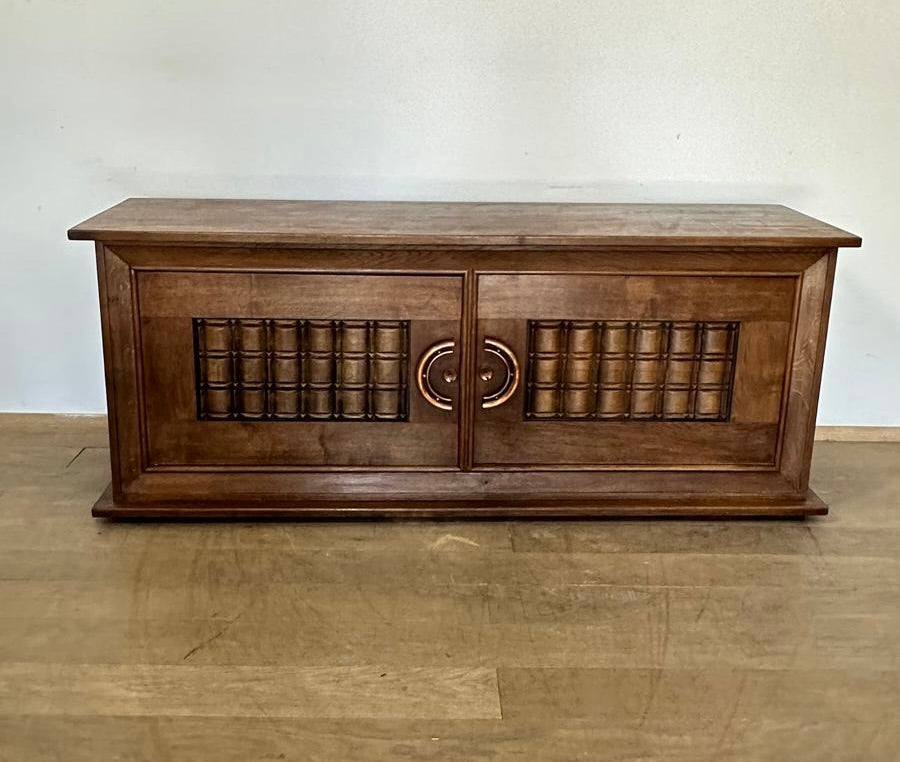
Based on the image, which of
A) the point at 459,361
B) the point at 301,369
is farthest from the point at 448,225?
the point at 301,369

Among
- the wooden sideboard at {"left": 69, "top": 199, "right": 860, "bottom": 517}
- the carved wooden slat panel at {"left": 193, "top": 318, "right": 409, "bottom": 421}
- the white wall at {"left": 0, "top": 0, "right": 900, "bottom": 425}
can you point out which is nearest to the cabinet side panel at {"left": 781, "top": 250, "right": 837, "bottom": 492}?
the wooden sideboard at {"left": 69, "top": 199, "right": 860, "bottom": 517}

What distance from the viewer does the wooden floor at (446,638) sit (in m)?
1.46

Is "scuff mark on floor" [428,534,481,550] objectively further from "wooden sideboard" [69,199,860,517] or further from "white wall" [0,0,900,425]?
"white wall" [0,0,900,425]

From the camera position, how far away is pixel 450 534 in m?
2.08

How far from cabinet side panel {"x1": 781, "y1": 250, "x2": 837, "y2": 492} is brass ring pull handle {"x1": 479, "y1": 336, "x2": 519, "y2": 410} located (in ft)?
1.88

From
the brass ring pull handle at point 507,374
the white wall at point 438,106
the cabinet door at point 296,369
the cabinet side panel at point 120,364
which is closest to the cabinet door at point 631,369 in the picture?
the brass ring pull handle at point 507,374

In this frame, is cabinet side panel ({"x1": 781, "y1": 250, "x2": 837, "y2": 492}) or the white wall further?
the white wall

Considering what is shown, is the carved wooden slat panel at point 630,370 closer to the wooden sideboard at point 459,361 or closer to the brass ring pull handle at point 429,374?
the wooden sideboard at point 459,361

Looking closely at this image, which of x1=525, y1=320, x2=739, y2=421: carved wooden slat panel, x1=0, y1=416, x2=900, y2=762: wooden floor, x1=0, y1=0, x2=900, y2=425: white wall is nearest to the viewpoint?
x1=0, y1=416, x2=900, y2=762: wooden floor

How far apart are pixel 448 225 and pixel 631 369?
0.48 m

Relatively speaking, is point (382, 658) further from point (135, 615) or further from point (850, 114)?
point (850, 114)

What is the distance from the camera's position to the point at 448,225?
6.74 ft

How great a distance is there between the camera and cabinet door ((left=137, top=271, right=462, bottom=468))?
2008mm

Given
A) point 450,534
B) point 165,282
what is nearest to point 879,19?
point 450,534
